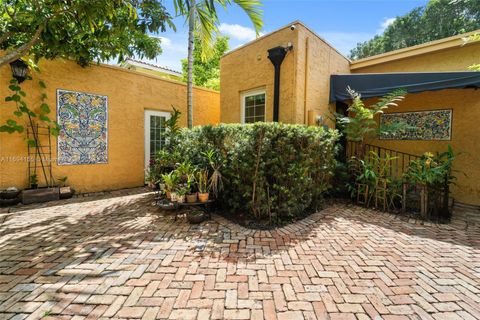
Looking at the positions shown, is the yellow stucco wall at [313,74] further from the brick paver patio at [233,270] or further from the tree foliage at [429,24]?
the tree foliage at [429,24]

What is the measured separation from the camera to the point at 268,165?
4195mm

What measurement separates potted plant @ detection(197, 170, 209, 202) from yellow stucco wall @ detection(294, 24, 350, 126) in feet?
9.15

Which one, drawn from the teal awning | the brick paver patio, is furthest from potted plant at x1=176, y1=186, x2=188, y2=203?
the teal awning

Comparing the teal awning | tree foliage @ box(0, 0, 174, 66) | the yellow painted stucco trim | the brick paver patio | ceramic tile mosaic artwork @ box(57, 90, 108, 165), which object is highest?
the yellow painted stucco trim

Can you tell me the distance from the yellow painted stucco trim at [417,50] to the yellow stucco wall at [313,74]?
56.7 inches

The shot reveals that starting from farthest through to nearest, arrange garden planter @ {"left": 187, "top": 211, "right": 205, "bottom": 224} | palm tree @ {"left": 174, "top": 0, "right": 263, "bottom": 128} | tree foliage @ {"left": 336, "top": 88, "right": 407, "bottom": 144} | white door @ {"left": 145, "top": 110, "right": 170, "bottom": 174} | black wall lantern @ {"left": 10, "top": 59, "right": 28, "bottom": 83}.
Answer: white door @ {"left": 145, "top": 110, "right": 170, "bottom": 174} < palm tree @ {"left": 174, "top": 0, "right": 263, "bottom": 128} < tree foliage @ {"left": 336, "top": 88, "right": 407, "bottom": 144} < black wall lantern @ {"left": 10, "top": 59, "right": 28, "bottom": 83} < garden planter @ {"left": 187, "top": 211, "right": 205, "bottom": 224}

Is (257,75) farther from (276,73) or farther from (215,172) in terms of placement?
(215,172)

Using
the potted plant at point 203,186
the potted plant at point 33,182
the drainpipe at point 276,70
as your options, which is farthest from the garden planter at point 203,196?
the potted plant at point 33,182

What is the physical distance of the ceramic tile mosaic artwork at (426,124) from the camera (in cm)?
600

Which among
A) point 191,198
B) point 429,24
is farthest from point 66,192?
point 429,24

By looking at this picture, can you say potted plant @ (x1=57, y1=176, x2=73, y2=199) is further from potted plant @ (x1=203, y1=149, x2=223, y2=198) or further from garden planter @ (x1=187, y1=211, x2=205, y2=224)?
potted plant @ (x1=203, y1=149, x2=223, y2=198)

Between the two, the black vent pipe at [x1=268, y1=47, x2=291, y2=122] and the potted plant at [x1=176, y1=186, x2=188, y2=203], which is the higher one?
the black vent pipe at [x1=268, y1=47, x2=291, y2=122]

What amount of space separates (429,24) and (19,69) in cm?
2524

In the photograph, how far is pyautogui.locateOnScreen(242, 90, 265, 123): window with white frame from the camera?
687 cm
